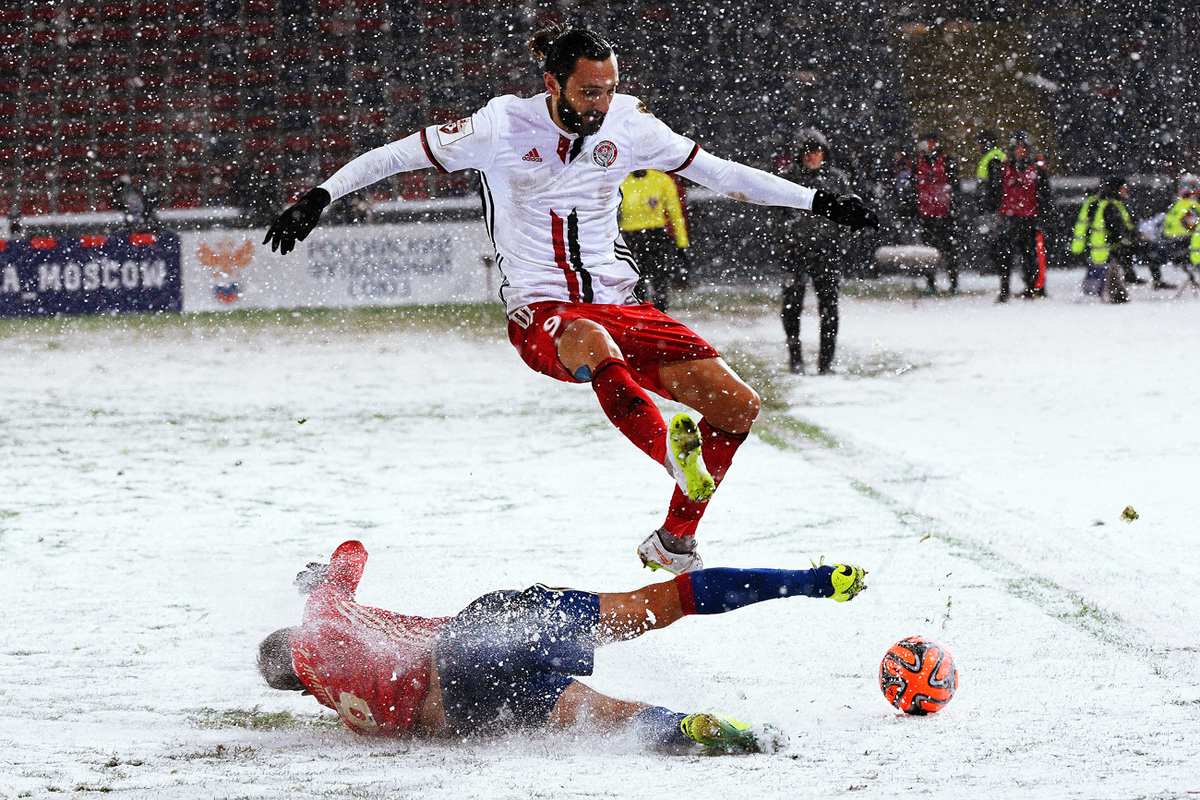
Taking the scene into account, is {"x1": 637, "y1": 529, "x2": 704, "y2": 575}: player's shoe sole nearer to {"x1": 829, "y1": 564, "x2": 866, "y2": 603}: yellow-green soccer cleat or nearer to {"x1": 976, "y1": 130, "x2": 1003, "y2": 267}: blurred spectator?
{"x1": 829, "y1": 564, "x2": 866, "y2": 603}: yellow-green soccer cleat

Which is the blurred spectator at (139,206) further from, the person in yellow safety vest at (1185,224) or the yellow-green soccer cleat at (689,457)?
the yellow-green soccer cleat at (689,457)

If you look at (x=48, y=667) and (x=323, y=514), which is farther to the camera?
(x=323, y=514)

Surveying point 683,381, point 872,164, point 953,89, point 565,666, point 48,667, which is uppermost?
point 953,89

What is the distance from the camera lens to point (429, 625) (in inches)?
131

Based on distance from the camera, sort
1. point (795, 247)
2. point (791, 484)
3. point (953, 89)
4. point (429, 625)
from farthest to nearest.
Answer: point (953, 89), point (795, 247), point (791, 484), point (429, 625)

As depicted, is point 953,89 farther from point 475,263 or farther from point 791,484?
point 791,484

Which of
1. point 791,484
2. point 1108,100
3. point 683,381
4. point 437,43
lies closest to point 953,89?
point 1108,100

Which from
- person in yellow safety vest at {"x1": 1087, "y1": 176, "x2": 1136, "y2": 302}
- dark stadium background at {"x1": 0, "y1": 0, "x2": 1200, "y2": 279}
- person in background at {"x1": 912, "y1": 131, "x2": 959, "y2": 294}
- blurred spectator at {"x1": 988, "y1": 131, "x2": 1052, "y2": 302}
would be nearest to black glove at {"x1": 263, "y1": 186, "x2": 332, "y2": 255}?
blurred spectator at {"x1": 988, "y1": 131, "x2": 1052, "y2": 302}

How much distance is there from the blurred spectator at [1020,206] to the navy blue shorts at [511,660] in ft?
43.8

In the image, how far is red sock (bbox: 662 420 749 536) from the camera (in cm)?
422

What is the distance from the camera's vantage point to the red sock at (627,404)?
151 inches

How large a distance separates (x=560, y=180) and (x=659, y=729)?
193 centimetres

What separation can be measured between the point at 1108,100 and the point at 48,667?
70.2 ft

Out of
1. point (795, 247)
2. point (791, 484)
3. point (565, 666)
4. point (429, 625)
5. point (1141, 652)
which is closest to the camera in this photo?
point (565, 666)
